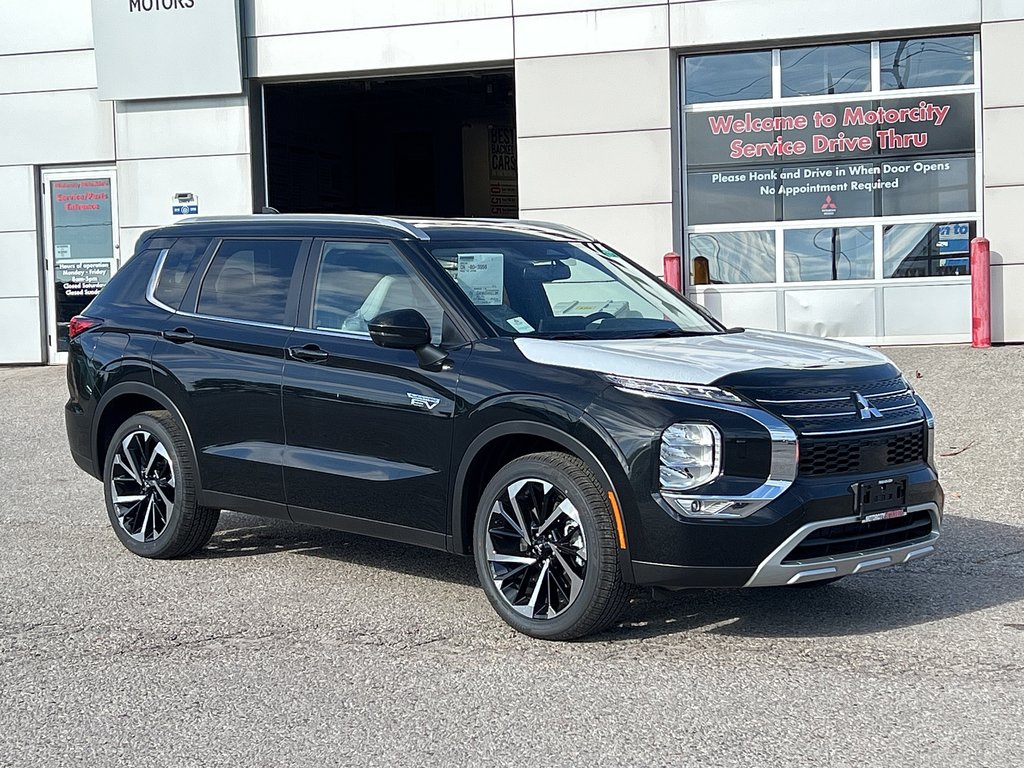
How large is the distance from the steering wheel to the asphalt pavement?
1320 mm

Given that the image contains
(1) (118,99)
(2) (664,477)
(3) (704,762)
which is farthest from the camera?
(1) (118,99)

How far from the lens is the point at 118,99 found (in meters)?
18.2

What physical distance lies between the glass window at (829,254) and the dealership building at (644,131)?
0.08 feet

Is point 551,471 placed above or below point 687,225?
below

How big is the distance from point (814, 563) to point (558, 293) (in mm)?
1877

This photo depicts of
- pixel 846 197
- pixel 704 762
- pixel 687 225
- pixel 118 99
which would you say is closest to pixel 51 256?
pixel 118 99

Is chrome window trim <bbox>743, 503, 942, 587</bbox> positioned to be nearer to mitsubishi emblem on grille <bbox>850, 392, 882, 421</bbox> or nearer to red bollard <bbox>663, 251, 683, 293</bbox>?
mitsubishi emblem on grille <bbox>850, 392, 882, 421</bbox>

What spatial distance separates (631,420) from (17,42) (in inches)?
622

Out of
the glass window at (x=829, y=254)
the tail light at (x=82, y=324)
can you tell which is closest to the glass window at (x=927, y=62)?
the glass window at (x=829, y=254)

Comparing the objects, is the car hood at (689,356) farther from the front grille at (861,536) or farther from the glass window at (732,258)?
the glass window at (732,258)

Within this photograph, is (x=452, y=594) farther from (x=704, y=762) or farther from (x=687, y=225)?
(x=687, y=225)

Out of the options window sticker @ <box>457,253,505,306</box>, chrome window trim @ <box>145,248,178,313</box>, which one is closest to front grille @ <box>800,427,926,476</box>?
window sticker @ <box>457,253,505,306</box>

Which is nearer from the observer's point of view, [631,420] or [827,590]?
[631,420]

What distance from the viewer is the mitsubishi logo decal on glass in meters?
6.03
